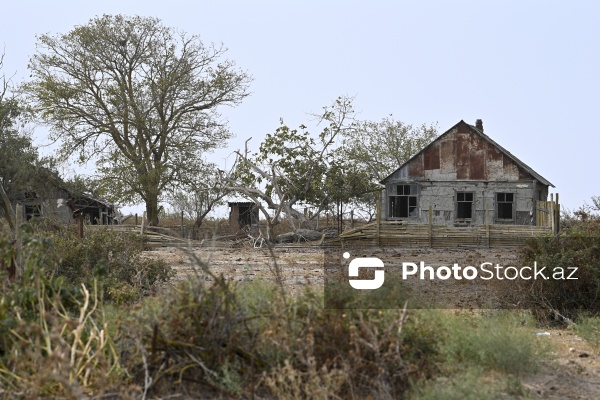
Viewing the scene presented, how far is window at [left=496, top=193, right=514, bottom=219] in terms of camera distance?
37750 mm

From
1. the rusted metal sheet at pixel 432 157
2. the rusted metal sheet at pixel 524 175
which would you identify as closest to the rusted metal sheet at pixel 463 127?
the rusted metal sheet at pixel 432 157

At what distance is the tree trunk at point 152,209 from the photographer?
42.0 metres

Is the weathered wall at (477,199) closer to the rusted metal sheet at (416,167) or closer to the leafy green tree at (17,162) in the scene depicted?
the rusted metal sheet at (416,167)

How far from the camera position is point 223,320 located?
22.0 feet

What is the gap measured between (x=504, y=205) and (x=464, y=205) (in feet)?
5.68

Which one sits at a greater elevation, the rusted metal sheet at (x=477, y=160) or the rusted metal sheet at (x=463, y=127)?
the rusted metal sheet at (x=463, y=127)

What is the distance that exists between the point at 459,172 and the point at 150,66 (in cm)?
1655

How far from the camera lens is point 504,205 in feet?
125

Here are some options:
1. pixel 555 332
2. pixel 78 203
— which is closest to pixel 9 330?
pixel 555 332

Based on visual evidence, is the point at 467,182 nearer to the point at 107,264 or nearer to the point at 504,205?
the point at 504,205

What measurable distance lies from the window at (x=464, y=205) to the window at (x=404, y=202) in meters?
1.91

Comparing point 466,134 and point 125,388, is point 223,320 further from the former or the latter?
point 466,134

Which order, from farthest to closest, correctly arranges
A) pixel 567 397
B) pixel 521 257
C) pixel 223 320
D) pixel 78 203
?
pixel 78 203
pixel 521 257
pixel 567 397
pixel 223 320

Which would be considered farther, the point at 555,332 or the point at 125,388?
the point at 555,332
